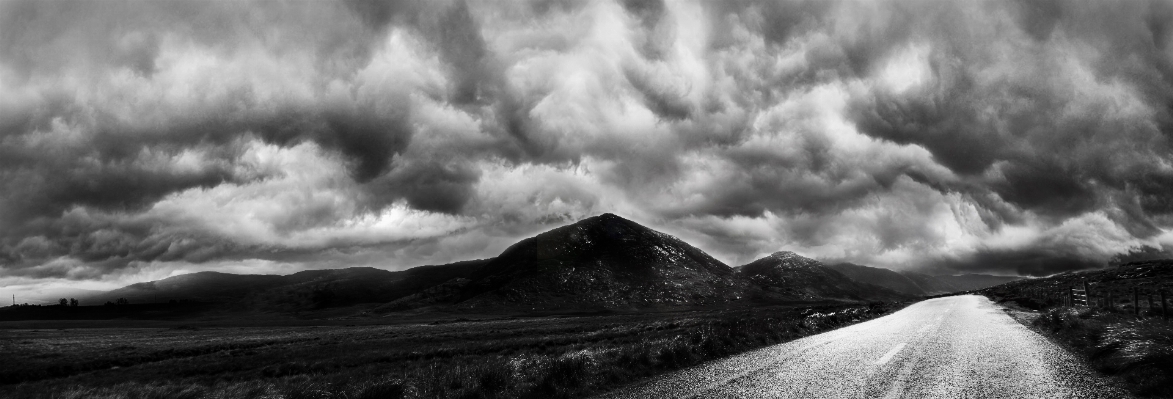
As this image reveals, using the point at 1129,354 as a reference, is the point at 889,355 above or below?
below

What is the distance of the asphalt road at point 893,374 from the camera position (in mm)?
9492

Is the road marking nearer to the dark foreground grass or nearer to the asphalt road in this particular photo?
the asphalt road

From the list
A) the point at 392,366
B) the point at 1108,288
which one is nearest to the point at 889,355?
the point at 392,366

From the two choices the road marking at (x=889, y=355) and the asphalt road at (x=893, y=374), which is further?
the road marking at (x=889, y=355)

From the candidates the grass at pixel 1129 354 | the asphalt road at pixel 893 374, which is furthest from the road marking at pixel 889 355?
the grass at pixel 1129 354

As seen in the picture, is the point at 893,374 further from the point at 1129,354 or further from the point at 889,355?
the point at 1129,354

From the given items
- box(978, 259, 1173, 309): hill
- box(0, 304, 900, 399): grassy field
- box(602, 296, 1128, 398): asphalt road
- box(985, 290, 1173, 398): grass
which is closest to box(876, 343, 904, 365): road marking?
box(602, 296, 1128, 398): asphalt road

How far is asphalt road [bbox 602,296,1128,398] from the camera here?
949 centimetres

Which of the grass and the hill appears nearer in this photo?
the grass

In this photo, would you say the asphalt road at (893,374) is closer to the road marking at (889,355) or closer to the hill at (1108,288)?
the road marking at (889,355)

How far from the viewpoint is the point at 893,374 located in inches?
435

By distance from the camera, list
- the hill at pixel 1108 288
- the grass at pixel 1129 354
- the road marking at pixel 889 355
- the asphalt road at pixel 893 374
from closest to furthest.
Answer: the asphalt road at pixel 893 374, the grass at pixel 1129 354, the road marking at pixel 889 355, the hill at pixel 1108 288

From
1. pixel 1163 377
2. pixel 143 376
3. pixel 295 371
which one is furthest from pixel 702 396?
pixel 143 376

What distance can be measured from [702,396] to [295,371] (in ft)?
109
